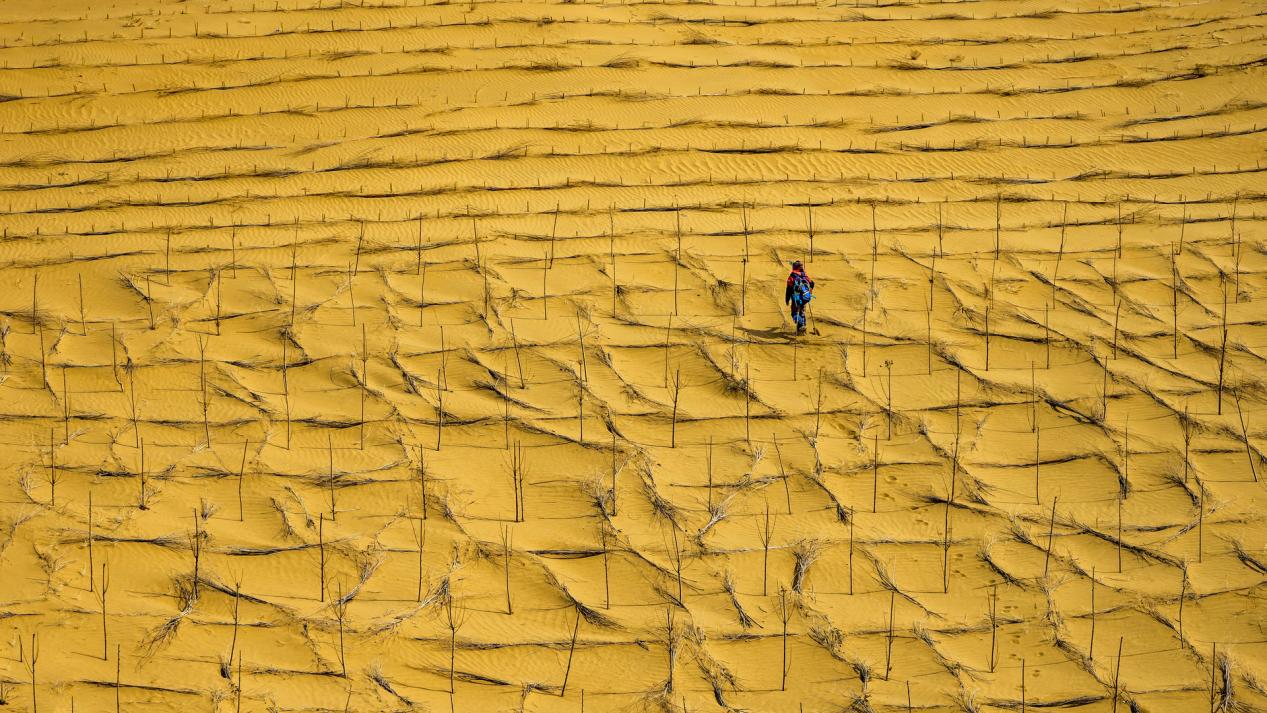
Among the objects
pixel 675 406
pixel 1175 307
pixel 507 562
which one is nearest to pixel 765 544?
pixel 675 406

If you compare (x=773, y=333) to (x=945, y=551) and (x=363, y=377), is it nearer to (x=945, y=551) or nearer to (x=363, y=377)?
(x=945, y=551)

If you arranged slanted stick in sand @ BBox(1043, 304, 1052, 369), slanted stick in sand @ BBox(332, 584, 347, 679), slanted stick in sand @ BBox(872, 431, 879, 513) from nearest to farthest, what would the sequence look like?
slanted stick in sand @ BBox(332, 584, 347, 679) < slanted stick in sand @ BBox(872, 431, 879, 513) < slanted stick in sand @ BBox(1043, 304, 1052, 369)

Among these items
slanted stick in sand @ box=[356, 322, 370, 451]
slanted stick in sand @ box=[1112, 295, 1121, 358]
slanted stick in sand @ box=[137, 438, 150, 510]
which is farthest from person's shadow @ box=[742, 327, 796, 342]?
slanted stick in sand @ box=[137, 438, 150, 510]

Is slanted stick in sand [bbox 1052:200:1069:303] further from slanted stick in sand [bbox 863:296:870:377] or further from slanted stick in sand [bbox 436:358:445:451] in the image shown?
slanted stick in sand [bbox 436:358:445:451]

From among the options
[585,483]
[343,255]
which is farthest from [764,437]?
[343,255]

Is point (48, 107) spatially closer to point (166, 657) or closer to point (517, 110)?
point (517, 110)

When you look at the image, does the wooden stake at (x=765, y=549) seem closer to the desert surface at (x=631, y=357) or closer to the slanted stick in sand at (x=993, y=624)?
the desert surface at (x=631, y=357)

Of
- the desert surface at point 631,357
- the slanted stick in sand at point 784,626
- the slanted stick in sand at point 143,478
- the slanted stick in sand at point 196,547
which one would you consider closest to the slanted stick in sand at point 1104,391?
the desert surface at point 631,357
